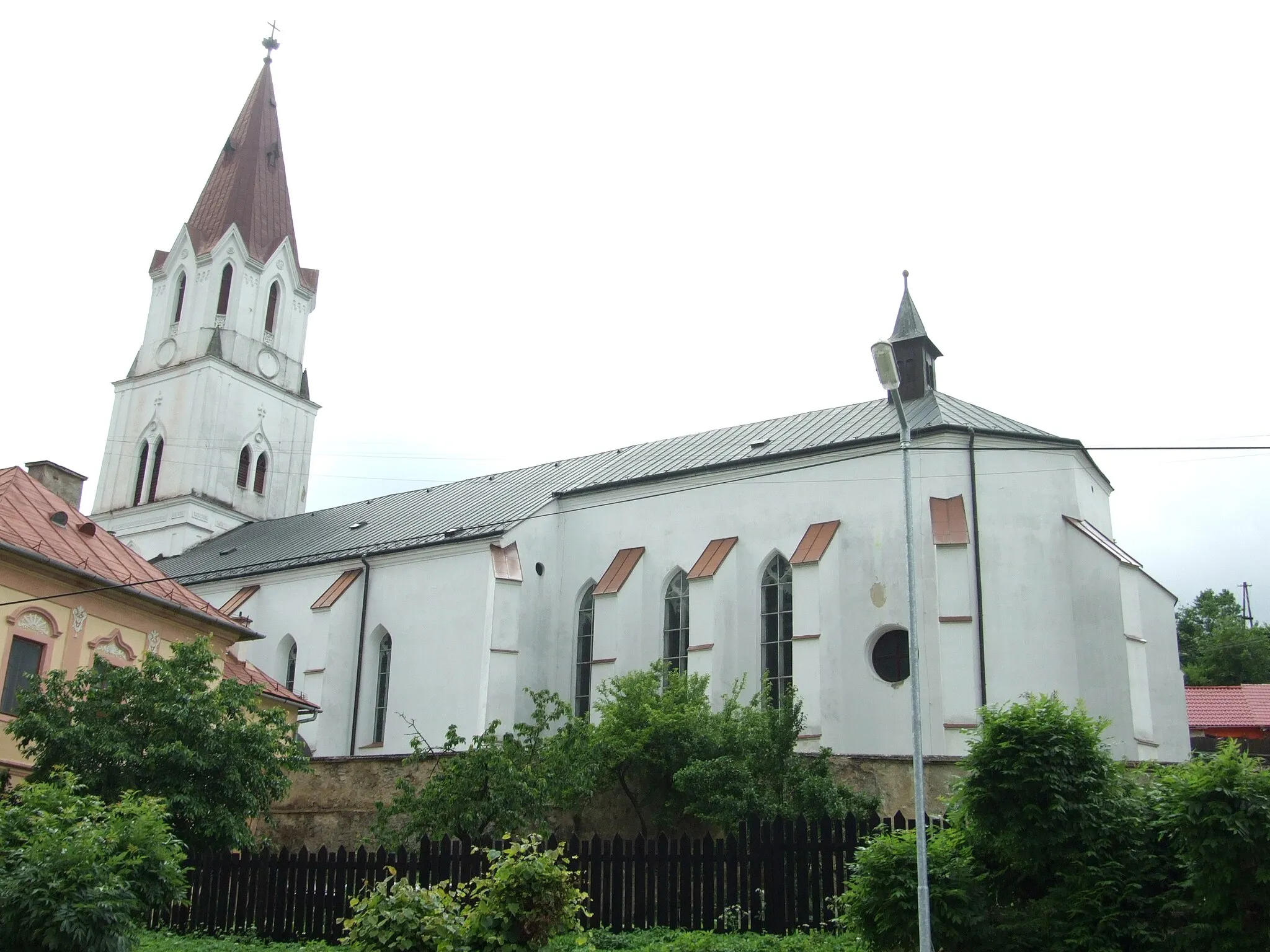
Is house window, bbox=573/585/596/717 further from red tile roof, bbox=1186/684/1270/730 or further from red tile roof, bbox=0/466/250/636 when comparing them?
red tile roof, bbox=1186/684/1270/730

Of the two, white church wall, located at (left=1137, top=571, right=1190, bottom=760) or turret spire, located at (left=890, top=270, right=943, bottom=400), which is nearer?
white church wall, located at (left=1137, top=571, right=1190, bottom=760)

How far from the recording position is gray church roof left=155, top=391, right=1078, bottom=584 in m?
30.1

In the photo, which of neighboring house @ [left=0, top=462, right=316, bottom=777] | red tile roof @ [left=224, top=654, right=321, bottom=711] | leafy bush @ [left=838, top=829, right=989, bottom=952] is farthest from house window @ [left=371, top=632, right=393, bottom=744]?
leafy bush @ [left=838, top=829, right=989, bottom=952]

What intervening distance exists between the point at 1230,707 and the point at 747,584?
26666 millimetres

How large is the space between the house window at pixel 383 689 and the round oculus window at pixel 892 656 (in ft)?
45.7

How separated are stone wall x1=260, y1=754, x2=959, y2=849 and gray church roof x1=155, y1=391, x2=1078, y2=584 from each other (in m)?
10.4

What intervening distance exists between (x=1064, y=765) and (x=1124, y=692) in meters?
15.2

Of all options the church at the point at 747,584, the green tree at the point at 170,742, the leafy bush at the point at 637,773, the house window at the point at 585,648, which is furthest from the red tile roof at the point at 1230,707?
the green tree at the point at 170,742

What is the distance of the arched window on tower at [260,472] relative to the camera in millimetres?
47344

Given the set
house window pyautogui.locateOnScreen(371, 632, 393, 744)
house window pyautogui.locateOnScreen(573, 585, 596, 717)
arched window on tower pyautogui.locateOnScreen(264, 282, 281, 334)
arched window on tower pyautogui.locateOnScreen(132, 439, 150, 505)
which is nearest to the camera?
house window pyautogui.locateOnScreen(573, 585, 596, 717)

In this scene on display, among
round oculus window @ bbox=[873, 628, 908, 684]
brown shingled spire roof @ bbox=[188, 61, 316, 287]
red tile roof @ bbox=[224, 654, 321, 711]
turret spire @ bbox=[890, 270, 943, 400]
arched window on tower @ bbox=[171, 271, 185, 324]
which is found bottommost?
red tile roof @ bbox=[224, 654, 321, 711]

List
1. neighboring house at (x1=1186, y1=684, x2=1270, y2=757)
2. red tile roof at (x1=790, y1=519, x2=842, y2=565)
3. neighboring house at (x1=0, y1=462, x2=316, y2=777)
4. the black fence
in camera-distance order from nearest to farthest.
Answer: the black fence → neighboring house at (x1=0, y1=462, x2=316, y2=777) → red tile roof at (x1=790, y1=519, x2=842, y2=565) → neighboring house at (x1=1186, y1=684, x2=1270, y2=757)

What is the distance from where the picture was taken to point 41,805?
13.2 metres

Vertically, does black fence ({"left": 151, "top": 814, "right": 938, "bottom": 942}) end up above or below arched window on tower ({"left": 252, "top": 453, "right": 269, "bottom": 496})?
below
